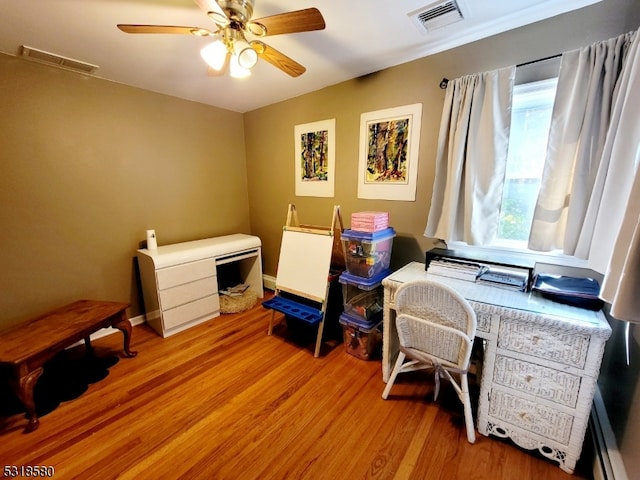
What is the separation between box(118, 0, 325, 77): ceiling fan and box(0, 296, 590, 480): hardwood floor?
6.61 feet

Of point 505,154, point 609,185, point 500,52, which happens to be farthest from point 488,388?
point 500,52

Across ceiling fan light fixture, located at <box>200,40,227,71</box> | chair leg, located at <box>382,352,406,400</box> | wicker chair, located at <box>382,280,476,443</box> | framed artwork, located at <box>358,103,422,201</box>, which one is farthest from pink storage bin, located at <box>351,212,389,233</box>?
ceiling fan light fixture, located at <box>200,40,227,71</box>

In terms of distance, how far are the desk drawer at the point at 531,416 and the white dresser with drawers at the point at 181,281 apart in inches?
96.3

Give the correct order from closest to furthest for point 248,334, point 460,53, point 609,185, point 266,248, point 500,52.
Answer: point 609,185 < point 500,52 < point 460,53 < point 248,334 < point 266,248

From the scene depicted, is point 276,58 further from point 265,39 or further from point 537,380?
point 537,380

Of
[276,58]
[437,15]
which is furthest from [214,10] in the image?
[437,15]

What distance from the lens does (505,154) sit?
1.66 metres

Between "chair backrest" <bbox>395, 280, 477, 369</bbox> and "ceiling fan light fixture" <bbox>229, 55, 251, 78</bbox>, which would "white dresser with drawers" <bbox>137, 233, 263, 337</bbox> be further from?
"chair backrest" <bbox>395, 280, 477, 369</bbox>

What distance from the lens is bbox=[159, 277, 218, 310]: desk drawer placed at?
7.75ft

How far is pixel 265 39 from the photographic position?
70.1 inches

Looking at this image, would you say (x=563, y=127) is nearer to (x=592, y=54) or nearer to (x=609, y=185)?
(x=592, y=54)

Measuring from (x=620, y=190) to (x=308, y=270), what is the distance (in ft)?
6.18

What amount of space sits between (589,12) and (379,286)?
1991mm

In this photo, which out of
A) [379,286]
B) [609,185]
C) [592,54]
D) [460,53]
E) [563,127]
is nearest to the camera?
[609,185]
